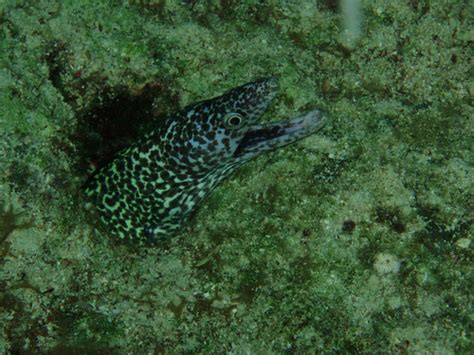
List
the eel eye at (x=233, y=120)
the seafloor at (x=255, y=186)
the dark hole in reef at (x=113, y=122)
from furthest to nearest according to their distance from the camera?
1. the dark hole in reef at (x=113, y=122)
2. the eel eye at (x=233, y=120)
3. the seafloor at (x=255, y=186)

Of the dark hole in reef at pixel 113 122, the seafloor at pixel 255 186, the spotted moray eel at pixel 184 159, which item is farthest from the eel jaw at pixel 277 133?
the dark hole in reef at pixel 113 122

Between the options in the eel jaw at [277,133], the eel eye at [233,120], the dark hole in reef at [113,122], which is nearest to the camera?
the eel eye at [233,120]

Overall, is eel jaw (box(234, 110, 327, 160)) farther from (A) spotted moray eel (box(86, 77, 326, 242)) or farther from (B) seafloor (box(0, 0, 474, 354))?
(B) seafloor (box(0, 0, 474, 354))

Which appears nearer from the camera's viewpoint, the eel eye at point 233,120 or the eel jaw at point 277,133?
the eel eye at point 233,120

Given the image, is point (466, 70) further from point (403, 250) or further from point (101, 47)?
point (101, 47)

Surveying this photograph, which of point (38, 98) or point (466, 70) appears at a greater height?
point (38, 98)

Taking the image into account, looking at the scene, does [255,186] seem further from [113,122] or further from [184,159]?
[113,122]

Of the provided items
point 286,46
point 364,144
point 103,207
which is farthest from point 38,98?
point 364,144

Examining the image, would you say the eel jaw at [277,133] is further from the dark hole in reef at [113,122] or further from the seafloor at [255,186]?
the dark hole in reef at [113,122]
